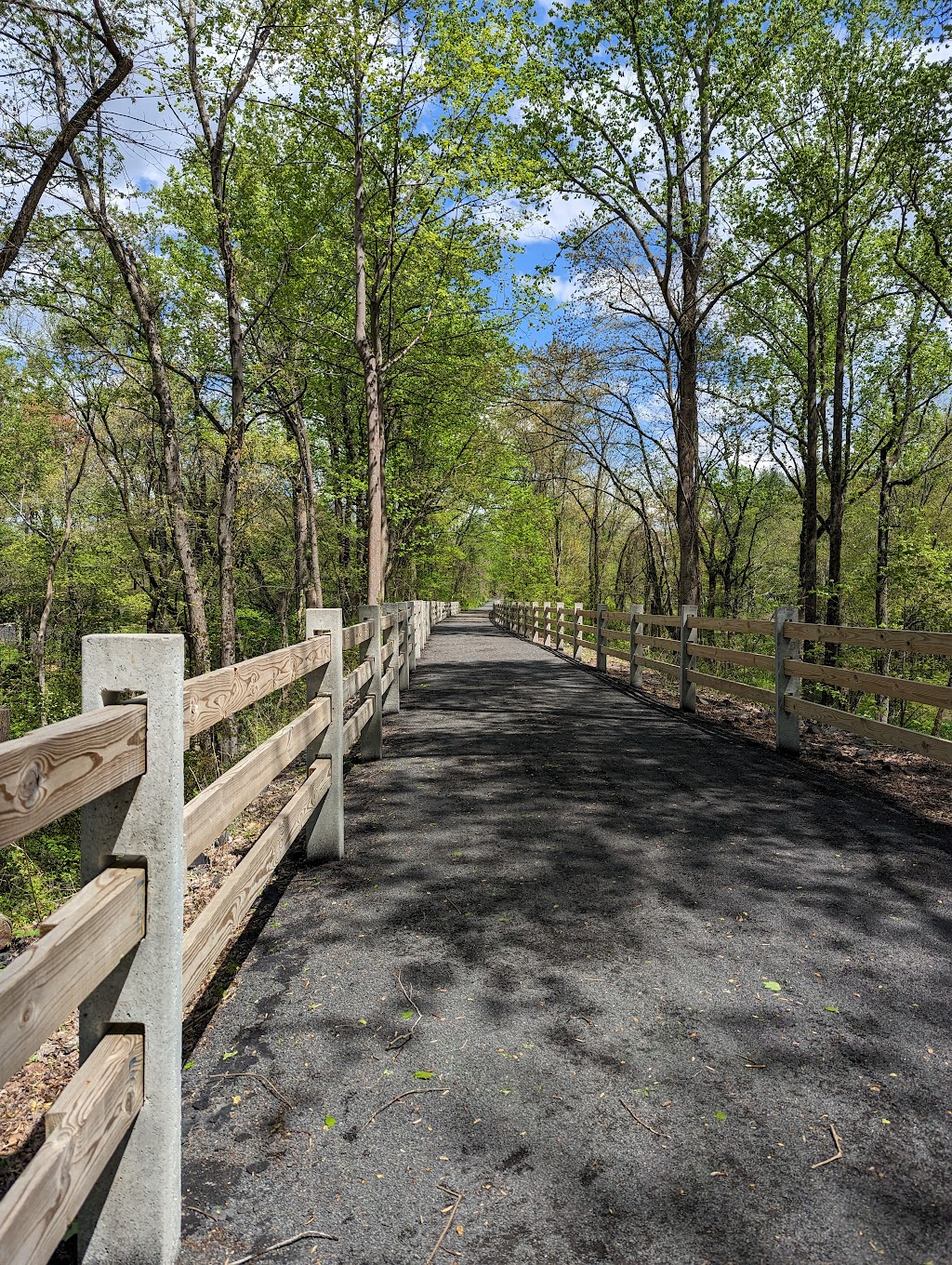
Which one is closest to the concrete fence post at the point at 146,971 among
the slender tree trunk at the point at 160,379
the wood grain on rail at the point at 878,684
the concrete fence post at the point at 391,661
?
the wood grain on rail at the point at 878,684

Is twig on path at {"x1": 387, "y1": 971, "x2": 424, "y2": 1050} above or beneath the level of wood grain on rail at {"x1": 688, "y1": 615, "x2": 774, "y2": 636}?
beneath

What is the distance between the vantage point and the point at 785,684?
6.55 meters

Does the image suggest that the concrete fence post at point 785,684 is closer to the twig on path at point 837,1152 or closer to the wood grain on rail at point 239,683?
the wood grain on rail at point 239,683

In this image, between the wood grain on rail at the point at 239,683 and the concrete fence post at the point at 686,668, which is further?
the concrete fence post at the point at 686,668

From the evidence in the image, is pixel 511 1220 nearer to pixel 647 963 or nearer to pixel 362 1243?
pixel 362 1243

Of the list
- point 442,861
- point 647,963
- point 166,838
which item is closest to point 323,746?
point 442,861

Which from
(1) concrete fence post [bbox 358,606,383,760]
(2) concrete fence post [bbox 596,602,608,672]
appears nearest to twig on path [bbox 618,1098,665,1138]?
(1) concrete fence post [bbox 358,606,383,760]

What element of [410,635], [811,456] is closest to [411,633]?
[410,635]

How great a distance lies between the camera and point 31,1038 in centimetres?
110

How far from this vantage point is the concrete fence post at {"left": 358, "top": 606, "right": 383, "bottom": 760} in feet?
20.1

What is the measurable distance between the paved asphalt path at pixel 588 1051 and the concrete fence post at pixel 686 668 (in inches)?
171

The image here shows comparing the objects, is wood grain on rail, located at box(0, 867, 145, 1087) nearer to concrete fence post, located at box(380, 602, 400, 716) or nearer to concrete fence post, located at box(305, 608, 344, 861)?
concrete fence post, located at box(305, 608, 344, 861)

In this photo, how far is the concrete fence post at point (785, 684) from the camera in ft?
21.3

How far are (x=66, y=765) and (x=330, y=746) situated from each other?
265 cm
